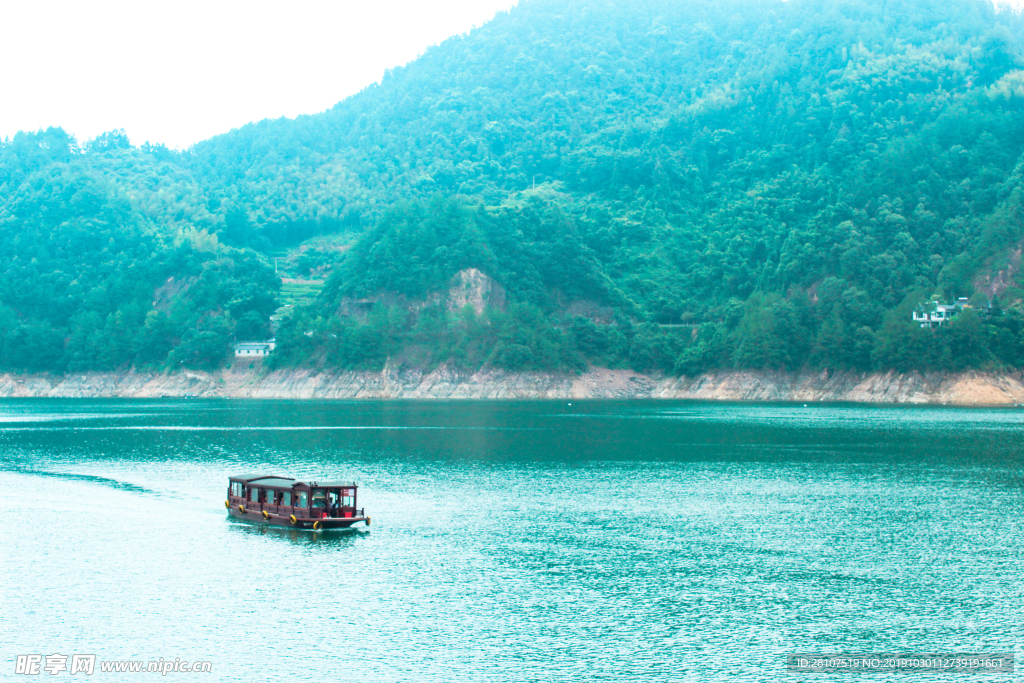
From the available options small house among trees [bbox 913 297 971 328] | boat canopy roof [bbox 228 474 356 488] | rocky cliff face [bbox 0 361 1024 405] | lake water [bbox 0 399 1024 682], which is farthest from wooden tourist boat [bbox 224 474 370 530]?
small house among trees [bbox 913 297 971 328]

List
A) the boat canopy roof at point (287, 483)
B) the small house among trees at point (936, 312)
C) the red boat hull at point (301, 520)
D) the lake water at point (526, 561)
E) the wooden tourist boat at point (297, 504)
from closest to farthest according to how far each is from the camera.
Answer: the lake water at point (526, 561), the red boat hull at point (301, 520), the wooden tourist boat at point (297, 504), the boat canopy roof at point (287, 483), the small house among trees at point (936, 312)

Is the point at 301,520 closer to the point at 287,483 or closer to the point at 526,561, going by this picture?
the point at 287,483

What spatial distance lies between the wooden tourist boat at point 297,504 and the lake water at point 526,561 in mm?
760

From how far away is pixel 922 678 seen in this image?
27.4 meters

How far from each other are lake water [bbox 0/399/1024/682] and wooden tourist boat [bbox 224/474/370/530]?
76 centimetres

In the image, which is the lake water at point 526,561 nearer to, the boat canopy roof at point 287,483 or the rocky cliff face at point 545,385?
the boat canopy roof at point 287,483

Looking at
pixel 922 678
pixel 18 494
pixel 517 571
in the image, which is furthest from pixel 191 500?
pixel 922 678

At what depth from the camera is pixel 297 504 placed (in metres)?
49.4

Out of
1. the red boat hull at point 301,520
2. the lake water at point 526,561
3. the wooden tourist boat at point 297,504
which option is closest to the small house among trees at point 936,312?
the lake water at point 526,561

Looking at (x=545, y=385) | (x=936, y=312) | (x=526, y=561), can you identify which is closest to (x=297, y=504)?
(x=526, y=561)

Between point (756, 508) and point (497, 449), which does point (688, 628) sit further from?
point (497, 449)

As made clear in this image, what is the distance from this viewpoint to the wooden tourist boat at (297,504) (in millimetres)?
48156

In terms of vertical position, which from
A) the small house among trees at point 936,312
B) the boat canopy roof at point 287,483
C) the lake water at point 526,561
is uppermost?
the small house among trees at point 936,312

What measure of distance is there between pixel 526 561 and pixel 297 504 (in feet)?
46.7
